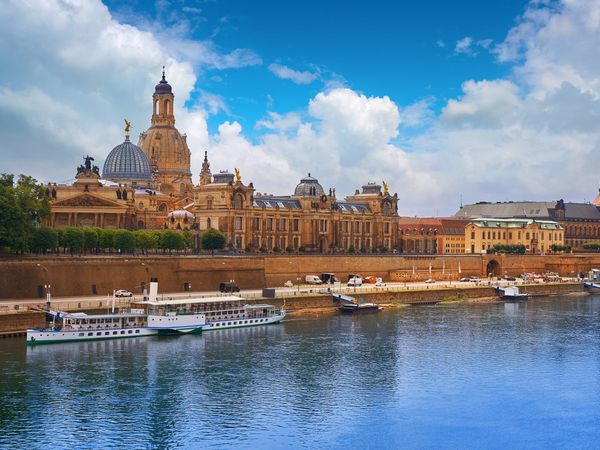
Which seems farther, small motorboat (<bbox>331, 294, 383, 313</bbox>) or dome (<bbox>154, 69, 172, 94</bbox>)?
dome (<bbox>154, 69, 172, 94</bbox>)

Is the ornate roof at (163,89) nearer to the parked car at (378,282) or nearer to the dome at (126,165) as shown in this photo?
the dome at (126,165)

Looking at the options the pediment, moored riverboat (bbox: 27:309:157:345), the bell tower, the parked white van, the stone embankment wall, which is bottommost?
moored riverboat (bbox: 27:309:157:345)

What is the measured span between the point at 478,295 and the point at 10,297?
2021 inches

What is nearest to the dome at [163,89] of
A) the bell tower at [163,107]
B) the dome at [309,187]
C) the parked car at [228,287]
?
the bell tower at [163,107]

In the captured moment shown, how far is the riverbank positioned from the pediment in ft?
97.4

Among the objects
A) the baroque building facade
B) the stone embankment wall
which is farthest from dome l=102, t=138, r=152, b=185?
the stone embankment wall

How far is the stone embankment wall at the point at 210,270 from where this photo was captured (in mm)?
69188

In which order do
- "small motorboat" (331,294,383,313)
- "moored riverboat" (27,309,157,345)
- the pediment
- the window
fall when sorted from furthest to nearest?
1. the window
2. the pediment
3. "small motorboat" (331,294,383,313)
4. "moored riverboat" (27,309,157,345)

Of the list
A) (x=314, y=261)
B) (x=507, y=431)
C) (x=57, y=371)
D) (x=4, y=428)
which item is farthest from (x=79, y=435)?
(x=314, y=261)

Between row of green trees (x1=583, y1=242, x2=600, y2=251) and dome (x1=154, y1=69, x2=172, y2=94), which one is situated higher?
dome (x1=154, y1=69, x2=172, y2=94)

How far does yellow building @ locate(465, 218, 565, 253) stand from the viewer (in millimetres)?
136375

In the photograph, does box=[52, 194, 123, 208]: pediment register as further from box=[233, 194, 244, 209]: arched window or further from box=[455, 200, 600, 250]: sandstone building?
box=[455, 200, 600, 250]: sandstone building

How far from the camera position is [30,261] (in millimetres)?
69312

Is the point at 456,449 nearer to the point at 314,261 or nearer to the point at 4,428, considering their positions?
the point at 4,428
